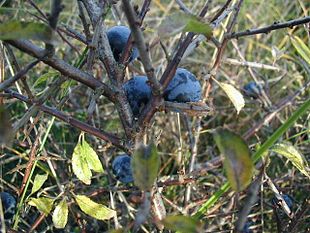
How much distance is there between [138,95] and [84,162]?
0.51 ft

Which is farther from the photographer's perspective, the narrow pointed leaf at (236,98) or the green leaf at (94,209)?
the narrow pointed leaf at (236,98)

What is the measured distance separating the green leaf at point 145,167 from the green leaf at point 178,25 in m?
0.14

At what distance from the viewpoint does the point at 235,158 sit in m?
0.55

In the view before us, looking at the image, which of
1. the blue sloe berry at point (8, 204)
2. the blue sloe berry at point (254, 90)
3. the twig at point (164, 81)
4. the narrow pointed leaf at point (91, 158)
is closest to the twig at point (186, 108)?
the twig at point (164, 81)

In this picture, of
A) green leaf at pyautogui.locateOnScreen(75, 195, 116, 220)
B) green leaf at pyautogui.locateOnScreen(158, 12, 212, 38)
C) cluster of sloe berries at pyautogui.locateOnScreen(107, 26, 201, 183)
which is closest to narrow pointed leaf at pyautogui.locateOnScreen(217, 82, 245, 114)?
cluster of sloe berries at pyautogui.locateOnScreen(107, 26, 201, 183)

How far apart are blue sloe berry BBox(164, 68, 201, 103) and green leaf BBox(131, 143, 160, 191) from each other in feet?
1.08

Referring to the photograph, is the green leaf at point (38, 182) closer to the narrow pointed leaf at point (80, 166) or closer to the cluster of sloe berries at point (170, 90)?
the narrow pointed leaf at point (80, 166)

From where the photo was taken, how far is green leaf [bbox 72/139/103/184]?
919mm

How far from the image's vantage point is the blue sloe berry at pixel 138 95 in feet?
2.92

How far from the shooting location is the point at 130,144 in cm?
88

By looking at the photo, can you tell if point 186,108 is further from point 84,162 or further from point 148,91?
point 84,162

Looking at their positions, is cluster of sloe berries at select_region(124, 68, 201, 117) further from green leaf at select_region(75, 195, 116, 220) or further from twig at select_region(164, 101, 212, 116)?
green leaf at select_region(75, 195, 116, 220)

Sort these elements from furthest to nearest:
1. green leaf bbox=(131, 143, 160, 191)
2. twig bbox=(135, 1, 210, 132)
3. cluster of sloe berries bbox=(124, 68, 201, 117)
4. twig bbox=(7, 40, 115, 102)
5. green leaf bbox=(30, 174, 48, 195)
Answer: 1. green leaf bbox=(30, 174, 48, 195)
2. cluster of sloe berries bbox=(124, 68, 201, 117)
3. twig bbox=(135, 1, 210, 132)
4. twig bbox=(7, 40, 115, 102)
5. green leaf bbox=(131, 143, 160, 191)

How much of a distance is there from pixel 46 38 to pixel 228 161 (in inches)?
9.5
